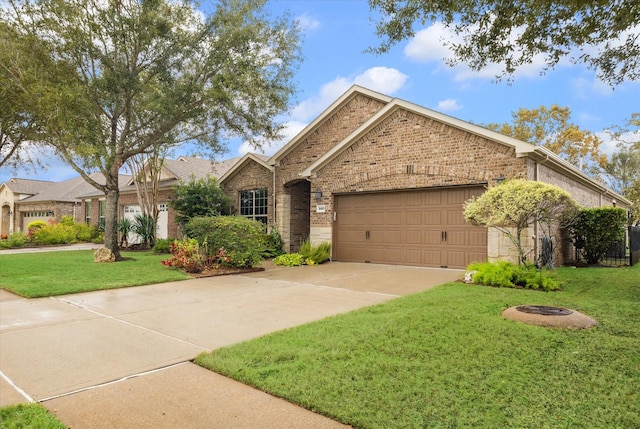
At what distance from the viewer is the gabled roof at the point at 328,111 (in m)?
15.7

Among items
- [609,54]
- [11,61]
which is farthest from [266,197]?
[609,54]

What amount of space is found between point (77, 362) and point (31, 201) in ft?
120

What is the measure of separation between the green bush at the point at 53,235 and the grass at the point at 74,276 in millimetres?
12108

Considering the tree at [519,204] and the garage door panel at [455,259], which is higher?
the tree at [519,204]

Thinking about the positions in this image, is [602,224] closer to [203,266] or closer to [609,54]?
[609,54]

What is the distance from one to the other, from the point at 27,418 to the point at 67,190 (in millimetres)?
36205

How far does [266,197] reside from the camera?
60.2 ft

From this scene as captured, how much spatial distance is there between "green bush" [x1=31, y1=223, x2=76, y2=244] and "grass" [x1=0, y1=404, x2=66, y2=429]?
2502cm

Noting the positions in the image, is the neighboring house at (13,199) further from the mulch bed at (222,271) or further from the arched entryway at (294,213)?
the mulch bed at (222,271)

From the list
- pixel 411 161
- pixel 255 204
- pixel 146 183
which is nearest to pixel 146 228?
pixel 146 183

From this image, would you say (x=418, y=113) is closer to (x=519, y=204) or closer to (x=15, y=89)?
(x=519, y=204)

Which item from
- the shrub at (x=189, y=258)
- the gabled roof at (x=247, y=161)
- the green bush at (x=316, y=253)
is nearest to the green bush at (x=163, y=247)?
the gabled roof at (x=247, y=161)

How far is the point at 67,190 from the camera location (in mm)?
34156

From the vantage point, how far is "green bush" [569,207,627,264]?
1258cm
